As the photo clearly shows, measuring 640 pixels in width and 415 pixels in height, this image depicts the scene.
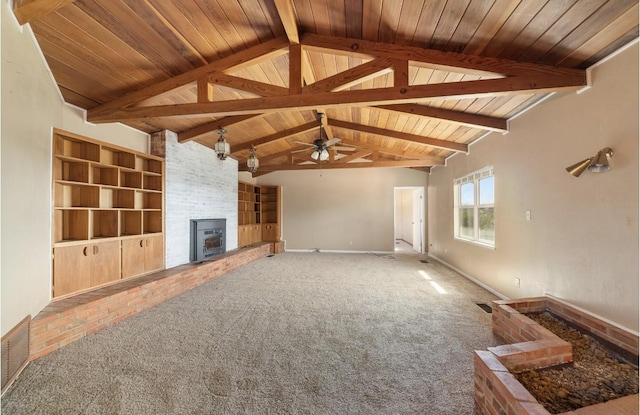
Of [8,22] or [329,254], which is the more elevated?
[8,22]

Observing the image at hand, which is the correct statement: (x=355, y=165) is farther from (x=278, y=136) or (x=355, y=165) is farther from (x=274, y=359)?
(x=274, y=359)

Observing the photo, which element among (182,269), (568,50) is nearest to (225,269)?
(182,269)

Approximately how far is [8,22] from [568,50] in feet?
14.8

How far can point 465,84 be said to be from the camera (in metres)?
2.39

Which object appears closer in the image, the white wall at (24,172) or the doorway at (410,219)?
the white wall at (24,172)

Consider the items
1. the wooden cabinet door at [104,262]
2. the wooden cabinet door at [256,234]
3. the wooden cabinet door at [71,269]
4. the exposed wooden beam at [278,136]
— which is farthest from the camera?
the wooden cabinet door at [256,234]

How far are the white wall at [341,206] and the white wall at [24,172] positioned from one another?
5.92 metres

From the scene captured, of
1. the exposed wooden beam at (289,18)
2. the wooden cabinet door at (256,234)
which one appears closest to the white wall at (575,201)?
the exposed wooden beam at (289,18)

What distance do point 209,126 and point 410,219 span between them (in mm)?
8349

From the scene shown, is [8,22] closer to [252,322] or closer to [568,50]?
[252,322]

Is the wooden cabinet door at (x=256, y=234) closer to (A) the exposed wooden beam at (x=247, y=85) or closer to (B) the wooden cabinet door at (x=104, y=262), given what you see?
(B) the wooden cabinet door at (x=104, y=262)

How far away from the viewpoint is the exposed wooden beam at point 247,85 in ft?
8.90

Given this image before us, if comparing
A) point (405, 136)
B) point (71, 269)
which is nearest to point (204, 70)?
point (71, 269)

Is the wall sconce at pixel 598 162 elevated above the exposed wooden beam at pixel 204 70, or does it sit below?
below
